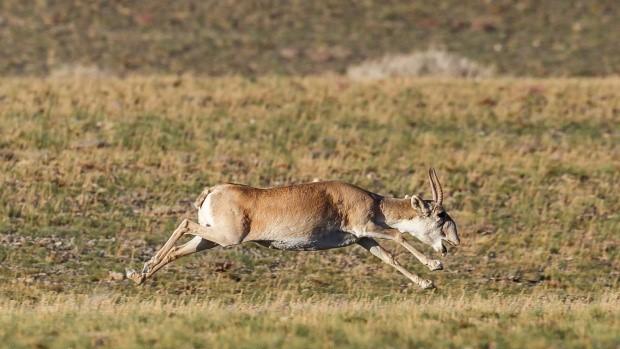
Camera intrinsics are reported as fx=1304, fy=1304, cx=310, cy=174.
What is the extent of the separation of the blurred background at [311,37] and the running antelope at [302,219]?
24.6m

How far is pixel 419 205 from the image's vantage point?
1415 cm

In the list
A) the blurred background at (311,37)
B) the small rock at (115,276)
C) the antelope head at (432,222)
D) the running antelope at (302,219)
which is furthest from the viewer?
the blurred background at (311,37)

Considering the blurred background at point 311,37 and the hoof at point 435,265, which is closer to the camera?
the hoof at point 435,265

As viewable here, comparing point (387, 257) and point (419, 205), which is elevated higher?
point (419, 205)

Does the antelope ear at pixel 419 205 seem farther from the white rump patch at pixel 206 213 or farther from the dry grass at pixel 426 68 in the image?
the dry grass at pixel 426 68

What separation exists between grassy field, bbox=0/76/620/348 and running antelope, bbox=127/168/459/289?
26.3 inches

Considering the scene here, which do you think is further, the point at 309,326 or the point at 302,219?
the point at 302,219

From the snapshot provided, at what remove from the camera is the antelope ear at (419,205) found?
14070 millimetres

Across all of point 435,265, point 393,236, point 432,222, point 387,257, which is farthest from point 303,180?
point 435,265

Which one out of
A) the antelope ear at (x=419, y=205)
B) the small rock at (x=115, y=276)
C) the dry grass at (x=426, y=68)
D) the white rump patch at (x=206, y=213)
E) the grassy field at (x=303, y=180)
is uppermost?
the dry grass at (x=426, y=68)

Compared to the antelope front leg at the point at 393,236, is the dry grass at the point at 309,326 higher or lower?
lower

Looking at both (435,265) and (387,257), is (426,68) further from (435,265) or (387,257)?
(435,265)

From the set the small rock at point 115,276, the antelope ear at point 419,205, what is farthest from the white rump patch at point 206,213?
the small rock at point 115,276

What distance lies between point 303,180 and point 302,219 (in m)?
9.37
